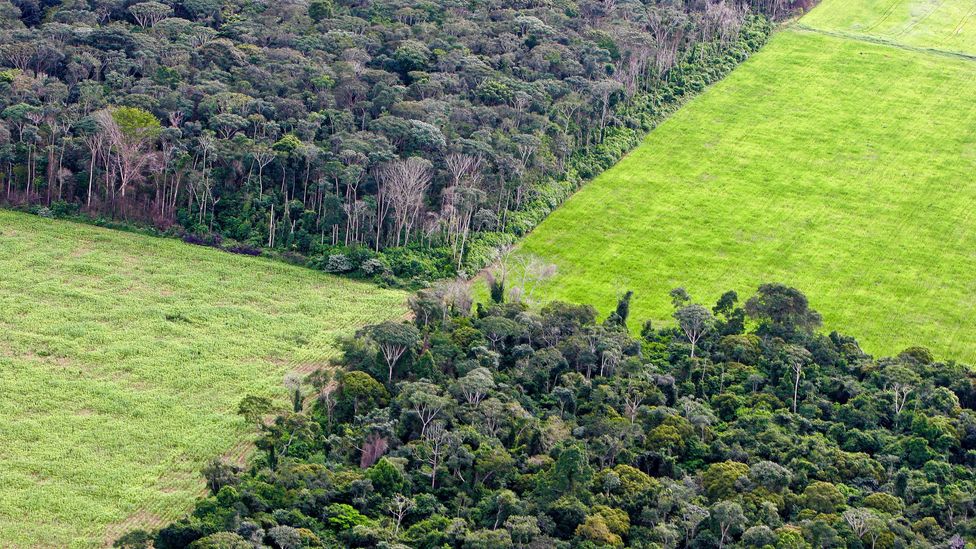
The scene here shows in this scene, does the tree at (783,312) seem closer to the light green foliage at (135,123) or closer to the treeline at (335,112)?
the treeline at (335,112)

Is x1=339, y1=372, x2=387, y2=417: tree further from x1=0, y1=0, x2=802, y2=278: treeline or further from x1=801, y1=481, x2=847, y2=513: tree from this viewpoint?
x1=801, y1=481, x2=847, y2=513: tree

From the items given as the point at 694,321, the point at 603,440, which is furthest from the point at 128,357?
the point at 694,321

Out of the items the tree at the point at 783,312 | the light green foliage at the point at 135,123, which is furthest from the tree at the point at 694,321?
the light green foliage at the point at 135,123

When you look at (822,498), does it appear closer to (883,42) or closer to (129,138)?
(129,138)

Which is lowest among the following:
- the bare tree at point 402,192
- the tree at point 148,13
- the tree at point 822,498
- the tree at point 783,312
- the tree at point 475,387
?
the tree at point 822,498

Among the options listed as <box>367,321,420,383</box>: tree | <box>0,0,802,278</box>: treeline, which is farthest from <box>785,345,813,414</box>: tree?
<box>0,0,802,278</box>: treeline
